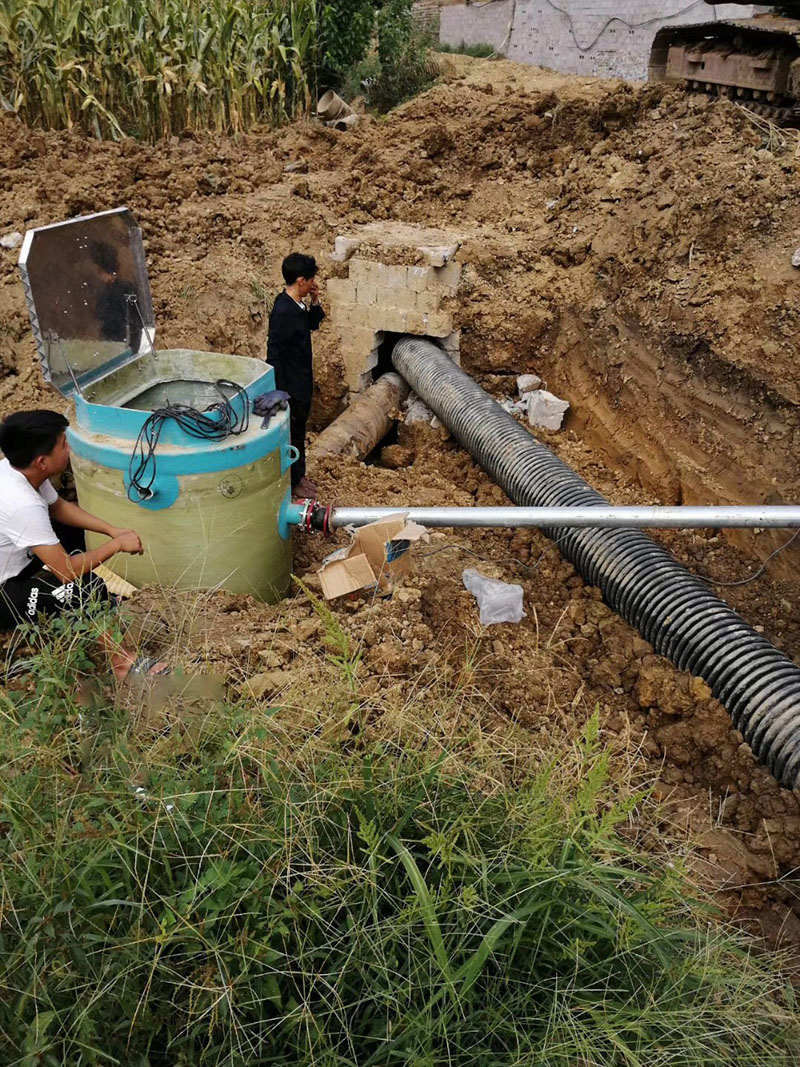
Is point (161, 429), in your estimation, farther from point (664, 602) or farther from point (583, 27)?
point (583, 27)

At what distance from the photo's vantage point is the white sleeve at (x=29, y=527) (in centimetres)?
318

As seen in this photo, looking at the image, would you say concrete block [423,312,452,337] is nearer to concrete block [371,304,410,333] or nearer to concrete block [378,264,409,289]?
concrete block [371,304,410,333]

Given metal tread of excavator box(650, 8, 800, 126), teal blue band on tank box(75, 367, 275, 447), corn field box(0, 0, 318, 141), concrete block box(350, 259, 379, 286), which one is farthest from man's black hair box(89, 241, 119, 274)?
corn field box(0, 0, 318, 141)

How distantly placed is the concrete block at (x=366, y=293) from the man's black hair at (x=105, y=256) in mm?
3047

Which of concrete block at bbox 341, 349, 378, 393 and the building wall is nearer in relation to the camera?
concrete block at bbox 341, 349, 378, 393

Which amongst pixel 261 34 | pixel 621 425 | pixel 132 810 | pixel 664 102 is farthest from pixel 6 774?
pixel 261 34

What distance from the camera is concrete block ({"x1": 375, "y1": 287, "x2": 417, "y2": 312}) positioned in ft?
22.8

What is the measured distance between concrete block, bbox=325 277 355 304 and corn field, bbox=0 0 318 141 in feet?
13.1

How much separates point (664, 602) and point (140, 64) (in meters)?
9.02

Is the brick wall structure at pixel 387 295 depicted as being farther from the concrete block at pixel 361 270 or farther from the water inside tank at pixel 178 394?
the water inside tank at pixel 178 394

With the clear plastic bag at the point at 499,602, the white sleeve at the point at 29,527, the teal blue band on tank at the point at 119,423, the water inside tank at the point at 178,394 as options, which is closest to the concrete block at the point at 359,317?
the water inside tank at the point at 178,394

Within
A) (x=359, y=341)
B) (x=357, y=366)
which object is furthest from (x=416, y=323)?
(x=357, y=366)

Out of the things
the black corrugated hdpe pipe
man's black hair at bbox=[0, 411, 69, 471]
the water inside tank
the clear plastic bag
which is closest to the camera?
man's black hair at bbox=[0, 411, 69, 471]

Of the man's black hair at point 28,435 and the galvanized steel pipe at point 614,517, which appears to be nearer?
the man's black hair at point 28,435
